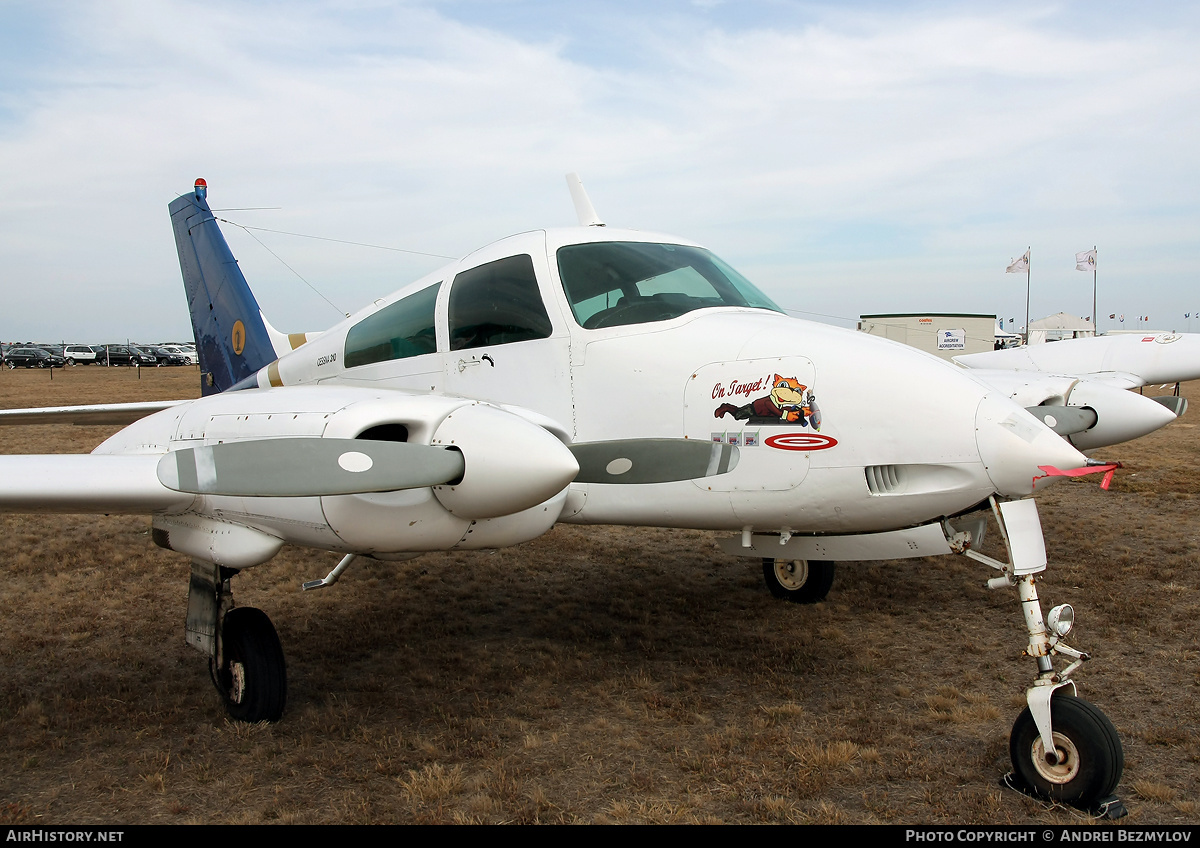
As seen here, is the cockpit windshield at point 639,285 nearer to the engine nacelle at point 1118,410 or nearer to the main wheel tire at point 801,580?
the main wheel tire at point 801,580

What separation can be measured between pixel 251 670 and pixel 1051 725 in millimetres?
3970

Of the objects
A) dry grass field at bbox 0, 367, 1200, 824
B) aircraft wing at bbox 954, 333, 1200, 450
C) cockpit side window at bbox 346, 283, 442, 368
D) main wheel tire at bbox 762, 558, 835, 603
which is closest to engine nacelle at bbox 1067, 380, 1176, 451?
aircraft wing at bbox 954, 333, 1200, 450

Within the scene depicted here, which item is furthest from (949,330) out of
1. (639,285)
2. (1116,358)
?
(639,285)

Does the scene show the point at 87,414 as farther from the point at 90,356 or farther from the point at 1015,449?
the point at 90,356

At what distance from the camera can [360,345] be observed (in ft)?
18.7

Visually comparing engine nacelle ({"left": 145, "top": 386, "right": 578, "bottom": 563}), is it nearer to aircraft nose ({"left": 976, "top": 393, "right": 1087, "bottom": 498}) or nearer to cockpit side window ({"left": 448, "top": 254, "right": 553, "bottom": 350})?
cockpit side window ({"left": 448, "top": 254, "right": 553, "bottom": 350})

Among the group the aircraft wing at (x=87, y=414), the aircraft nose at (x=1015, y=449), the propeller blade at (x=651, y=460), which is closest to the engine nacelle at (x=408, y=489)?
the propeller blade at (x=651, y=460)

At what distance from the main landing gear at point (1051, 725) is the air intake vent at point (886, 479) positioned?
40 cm

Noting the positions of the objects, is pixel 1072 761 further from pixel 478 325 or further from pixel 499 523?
pixel 478 325

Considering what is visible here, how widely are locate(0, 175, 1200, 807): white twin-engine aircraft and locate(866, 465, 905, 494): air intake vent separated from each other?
10mm

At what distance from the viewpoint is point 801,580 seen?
6.75 m

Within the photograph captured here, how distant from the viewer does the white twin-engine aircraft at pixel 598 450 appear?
3566mm

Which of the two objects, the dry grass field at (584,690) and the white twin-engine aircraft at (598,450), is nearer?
the white twin-engine aircraft at (598,450)
